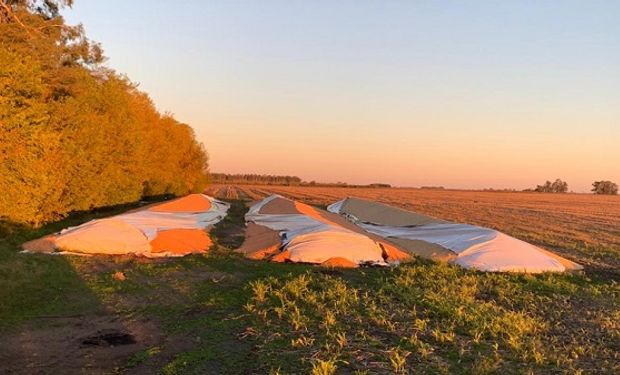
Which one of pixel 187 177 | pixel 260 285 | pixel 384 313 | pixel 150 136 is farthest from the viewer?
pixel 187 177

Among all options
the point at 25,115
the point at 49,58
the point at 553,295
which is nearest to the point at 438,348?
the point at 553,295

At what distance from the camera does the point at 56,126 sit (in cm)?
1927

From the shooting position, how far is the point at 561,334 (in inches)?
269

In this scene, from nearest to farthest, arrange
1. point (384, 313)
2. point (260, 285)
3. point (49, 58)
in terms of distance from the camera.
Answer: point (384, 313)
point (260, 285)
point (49, 58)

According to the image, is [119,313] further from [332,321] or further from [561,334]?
[561,334]

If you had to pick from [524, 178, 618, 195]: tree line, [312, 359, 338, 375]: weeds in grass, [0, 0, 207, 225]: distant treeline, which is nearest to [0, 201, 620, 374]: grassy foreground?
[312, 359, 338, 375]: weeds in grass

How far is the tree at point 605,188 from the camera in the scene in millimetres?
126363

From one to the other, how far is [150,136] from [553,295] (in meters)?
29.7

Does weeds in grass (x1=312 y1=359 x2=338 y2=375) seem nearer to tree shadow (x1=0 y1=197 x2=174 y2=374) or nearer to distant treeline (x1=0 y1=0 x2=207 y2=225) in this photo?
tree shadow (x1=0 y1=197 x2=174 y2=374)

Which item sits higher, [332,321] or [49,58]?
[49,58]

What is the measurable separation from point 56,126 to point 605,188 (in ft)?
461

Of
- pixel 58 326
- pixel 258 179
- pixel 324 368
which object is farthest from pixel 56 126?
pixel 258 179

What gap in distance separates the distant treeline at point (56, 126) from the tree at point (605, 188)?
12957cm

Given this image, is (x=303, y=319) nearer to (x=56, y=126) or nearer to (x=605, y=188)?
(x=56, y=126)
